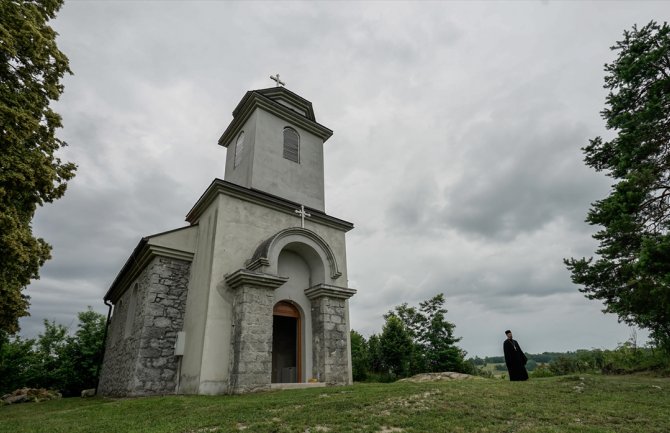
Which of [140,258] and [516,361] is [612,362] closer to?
[516,361]

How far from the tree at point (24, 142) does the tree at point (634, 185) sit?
49.9 feet

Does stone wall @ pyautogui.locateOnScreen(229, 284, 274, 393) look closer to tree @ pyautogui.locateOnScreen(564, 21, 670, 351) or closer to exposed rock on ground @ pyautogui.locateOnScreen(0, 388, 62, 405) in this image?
tree @ pyautogui.locateOnScreen(564, 21, 670, 351)

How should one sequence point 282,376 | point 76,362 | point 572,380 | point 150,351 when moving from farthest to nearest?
1. point 76,362
2. point 282,376
3. point 150,351
4. point 572,380

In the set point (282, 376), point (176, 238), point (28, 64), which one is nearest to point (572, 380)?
point (282, 376)

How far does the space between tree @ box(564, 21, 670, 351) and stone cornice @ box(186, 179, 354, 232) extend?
28.9ft

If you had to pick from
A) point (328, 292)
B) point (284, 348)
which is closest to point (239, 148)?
point (328, 292)

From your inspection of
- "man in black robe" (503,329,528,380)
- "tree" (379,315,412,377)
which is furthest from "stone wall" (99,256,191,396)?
"tree" (379,315,412,377)

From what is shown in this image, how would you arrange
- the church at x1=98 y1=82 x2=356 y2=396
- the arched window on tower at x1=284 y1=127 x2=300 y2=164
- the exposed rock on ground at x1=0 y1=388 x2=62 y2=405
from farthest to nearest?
the exposed rock on ground at x1=0 y1=388 x2=62 y2=405
the arched window on tower at x1=284 y1=127 x2=300 y2=164
the church at x1=98 y1=82 x2=356 y2=396

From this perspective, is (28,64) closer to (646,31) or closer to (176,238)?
(176,238)

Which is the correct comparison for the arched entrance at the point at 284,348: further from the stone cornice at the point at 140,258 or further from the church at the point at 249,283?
the stone cornice at the point at 140,258

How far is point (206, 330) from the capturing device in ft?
33.5

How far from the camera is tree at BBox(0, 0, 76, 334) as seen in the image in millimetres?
8016

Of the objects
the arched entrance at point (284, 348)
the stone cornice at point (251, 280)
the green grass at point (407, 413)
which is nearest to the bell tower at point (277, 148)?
the stone cornice at point (251, 280)

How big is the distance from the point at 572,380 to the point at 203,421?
941cm
